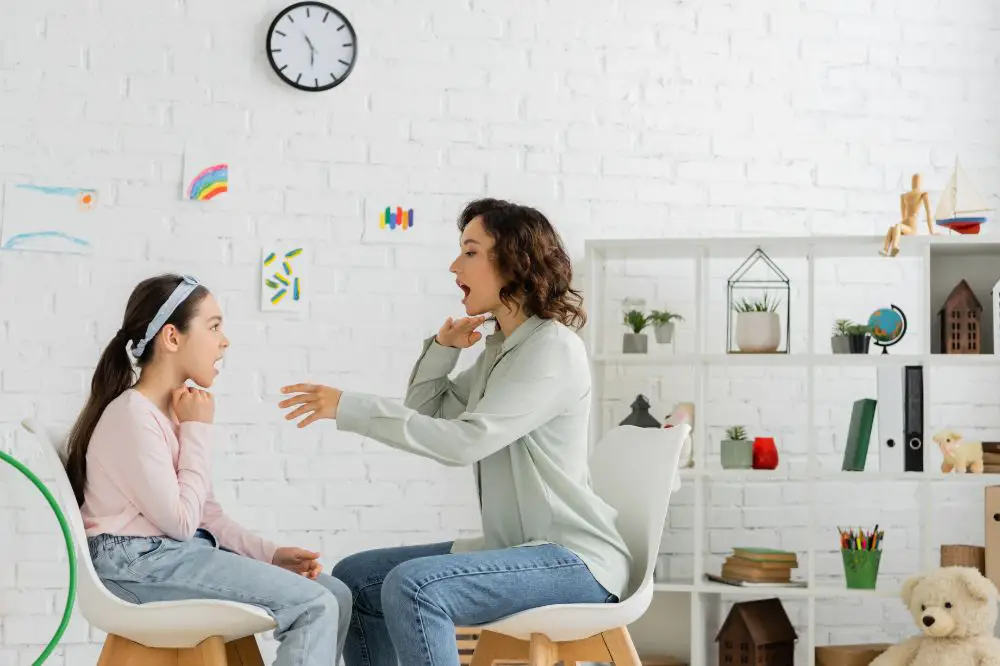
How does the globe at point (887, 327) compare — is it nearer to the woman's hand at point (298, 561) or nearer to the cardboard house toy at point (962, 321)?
the cardboard house toy at point (962, 321)

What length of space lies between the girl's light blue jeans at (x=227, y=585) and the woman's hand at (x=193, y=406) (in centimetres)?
23

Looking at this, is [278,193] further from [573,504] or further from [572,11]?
[573,504]

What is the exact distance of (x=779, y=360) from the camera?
3.16 meters

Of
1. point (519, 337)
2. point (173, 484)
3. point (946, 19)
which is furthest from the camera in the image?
point (946, 19)

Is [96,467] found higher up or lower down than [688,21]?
lower down

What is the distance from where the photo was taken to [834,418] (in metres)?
3.48

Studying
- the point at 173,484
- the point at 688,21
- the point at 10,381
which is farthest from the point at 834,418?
the point at 10,381

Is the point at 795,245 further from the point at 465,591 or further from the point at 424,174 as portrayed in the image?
the point at 465,591

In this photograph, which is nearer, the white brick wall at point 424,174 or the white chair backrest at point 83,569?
the white chair backrest at point 83,569

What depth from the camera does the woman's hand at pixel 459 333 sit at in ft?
7.64

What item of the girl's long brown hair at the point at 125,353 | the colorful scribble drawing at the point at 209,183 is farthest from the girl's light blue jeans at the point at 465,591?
the colorful scribble drawing at the point at 209,183

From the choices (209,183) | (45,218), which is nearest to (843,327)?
(209,183)

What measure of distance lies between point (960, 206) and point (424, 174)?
1.52 metres

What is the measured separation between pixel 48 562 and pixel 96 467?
4.47 ft
